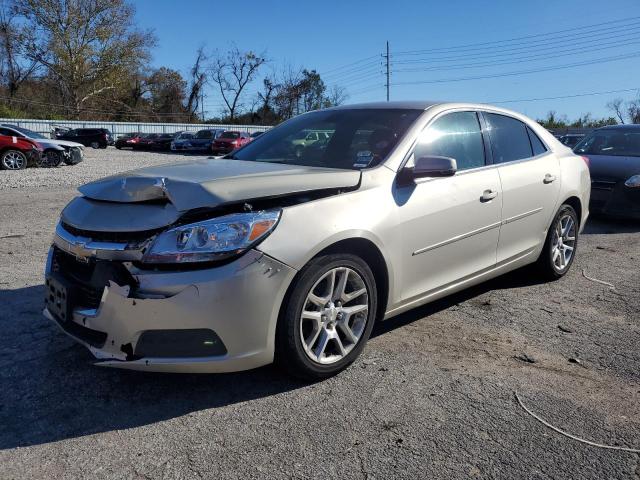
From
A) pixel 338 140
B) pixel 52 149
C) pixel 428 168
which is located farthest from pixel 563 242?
pixel 52 149

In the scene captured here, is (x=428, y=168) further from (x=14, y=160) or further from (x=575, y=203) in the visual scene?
(x=14, y=160)

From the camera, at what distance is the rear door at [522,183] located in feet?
14.4

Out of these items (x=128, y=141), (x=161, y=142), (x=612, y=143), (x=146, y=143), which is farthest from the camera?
(x=128, y=141)

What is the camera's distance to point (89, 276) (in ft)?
9.65

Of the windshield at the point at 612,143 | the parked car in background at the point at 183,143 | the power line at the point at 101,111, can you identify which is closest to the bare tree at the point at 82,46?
the power line at the point at 101,111

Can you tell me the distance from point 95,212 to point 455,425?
2.20 m

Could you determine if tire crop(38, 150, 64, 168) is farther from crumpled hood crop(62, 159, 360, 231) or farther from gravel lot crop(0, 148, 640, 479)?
crumpled hood crop(62, 159, 360, 231)

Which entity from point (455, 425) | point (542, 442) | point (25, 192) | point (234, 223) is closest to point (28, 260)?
point (234, 223)

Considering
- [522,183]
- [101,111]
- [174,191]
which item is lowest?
[522,183]

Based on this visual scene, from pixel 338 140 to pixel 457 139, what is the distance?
0.89 meters

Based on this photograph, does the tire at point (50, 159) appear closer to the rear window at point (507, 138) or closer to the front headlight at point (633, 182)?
the front headlight at point (633, 182)

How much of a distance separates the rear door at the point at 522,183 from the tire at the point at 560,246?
0.63ft

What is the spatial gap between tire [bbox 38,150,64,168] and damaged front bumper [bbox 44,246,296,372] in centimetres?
1704

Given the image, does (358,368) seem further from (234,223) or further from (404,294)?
(234,223)
